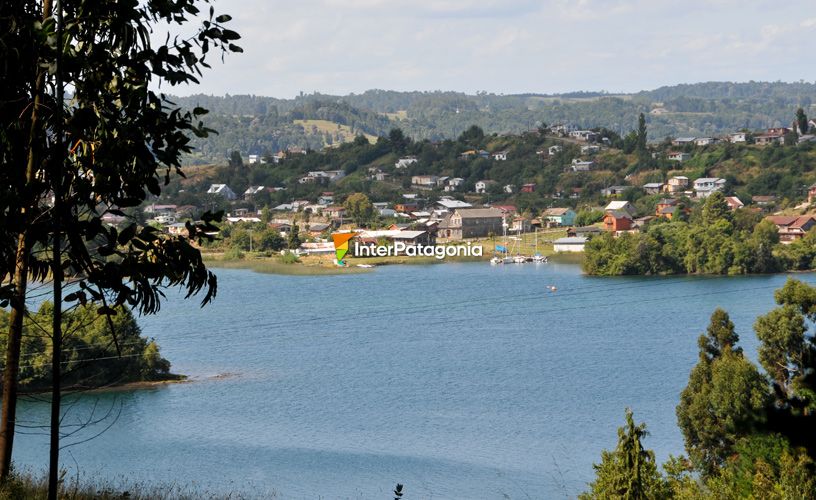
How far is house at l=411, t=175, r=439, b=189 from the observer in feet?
163

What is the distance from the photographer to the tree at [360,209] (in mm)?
40062

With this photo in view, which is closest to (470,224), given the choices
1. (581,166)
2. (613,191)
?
(613,191)

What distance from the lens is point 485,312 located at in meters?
22.8

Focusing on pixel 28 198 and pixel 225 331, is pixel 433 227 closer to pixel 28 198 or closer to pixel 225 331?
pixel 225 331

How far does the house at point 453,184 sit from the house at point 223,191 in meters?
9.38

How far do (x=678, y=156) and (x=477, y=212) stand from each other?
490 inches

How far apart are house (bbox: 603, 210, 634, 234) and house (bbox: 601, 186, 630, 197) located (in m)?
5.78

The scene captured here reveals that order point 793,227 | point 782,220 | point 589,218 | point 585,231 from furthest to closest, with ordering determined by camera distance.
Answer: point 589,218, point 585,231, point 782,220, point 793,227

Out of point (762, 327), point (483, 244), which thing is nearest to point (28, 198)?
point (762, 327)

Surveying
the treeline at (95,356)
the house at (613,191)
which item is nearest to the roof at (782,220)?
the house at (613,191)

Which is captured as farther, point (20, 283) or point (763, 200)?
point (763, 200)

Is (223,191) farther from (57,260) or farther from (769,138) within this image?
(57,260)

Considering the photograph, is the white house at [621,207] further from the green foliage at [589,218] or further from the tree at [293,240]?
the tree at [293,240]

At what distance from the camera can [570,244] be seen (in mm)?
35594
